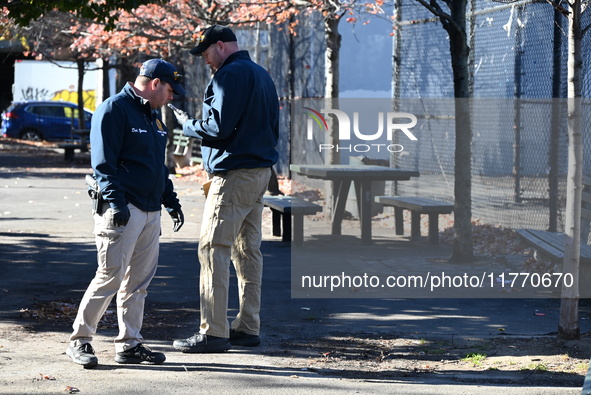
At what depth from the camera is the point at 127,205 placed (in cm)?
594

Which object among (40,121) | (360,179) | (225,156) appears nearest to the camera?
(225,156)

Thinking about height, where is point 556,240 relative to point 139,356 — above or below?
above

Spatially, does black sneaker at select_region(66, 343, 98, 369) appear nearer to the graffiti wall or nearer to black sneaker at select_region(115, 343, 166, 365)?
black sneaker at select_region(115, 343, 166, 365)

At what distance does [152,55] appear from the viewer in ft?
83.5

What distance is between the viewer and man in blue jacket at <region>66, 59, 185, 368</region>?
5879mm

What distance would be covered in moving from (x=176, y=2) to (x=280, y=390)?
1661cm

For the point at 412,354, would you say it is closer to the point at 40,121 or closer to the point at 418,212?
the point at 418,212

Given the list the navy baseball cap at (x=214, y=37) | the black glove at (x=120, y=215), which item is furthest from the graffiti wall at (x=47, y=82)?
the black glove at (x=120, y=215)

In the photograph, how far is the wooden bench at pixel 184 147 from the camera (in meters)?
25.1

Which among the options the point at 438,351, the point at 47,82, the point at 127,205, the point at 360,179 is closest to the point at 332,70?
the point at 360,179

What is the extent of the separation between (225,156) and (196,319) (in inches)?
76.1

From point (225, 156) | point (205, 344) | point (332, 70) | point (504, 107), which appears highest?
point (332, 70)

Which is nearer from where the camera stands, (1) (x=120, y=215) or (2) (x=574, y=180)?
(1) (x=120, y=215)

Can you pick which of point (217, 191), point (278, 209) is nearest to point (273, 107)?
point (217, 191)
